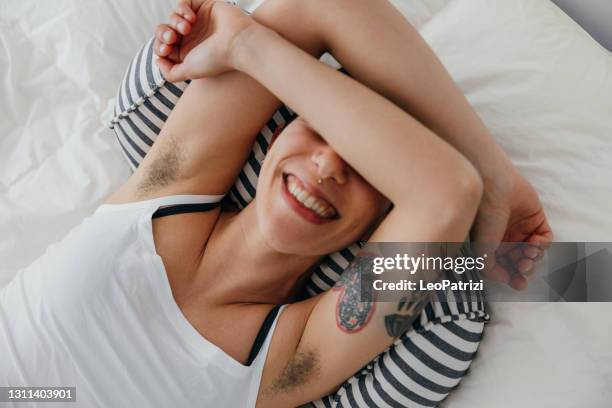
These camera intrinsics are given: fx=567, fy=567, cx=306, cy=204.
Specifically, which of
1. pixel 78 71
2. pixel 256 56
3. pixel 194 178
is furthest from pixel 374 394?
pixel 78 71

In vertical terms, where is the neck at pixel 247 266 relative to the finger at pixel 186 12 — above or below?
below

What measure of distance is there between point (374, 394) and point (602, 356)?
13.7 inches

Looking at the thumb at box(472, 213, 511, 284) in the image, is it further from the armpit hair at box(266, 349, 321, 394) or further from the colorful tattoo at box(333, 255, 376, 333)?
the armpit hair at box(266, 349, 321, 394)

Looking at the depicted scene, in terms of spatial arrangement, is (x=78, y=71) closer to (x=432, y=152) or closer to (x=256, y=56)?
(x=256, y=56)

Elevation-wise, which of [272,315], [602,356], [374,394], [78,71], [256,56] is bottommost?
[602,356]

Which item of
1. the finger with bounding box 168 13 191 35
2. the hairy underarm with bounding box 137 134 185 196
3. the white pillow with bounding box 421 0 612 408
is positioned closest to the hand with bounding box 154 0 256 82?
the finger with bounding box 168 13 191 35

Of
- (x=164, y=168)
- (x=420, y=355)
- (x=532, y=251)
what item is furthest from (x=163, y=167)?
(x=532, y=251)

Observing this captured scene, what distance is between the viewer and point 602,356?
856 millimetres

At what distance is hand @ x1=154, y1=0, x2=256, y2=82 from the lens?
2.93 ft

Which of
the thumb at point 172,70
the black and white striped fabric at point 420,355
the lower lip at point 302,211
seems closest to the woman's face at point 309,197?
the lower lip at point 302,211

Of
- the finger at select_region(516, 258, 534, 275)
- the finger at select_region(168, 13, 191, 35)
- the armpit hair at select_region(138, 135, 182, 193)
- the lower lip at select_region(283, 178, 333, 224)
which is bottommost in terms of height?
the finger at select_region(516, 258, 534, 275)

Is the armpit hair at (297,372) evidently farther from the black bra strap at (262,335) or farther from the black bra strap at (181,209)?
the black bra strap at (181,209)

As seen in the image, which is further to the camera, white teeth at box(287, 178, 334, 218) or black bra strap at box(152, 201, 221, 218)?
black bra strap at box(152, 201, 221, 218)

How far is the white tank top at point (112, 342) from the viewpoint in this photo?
34.4 inches
